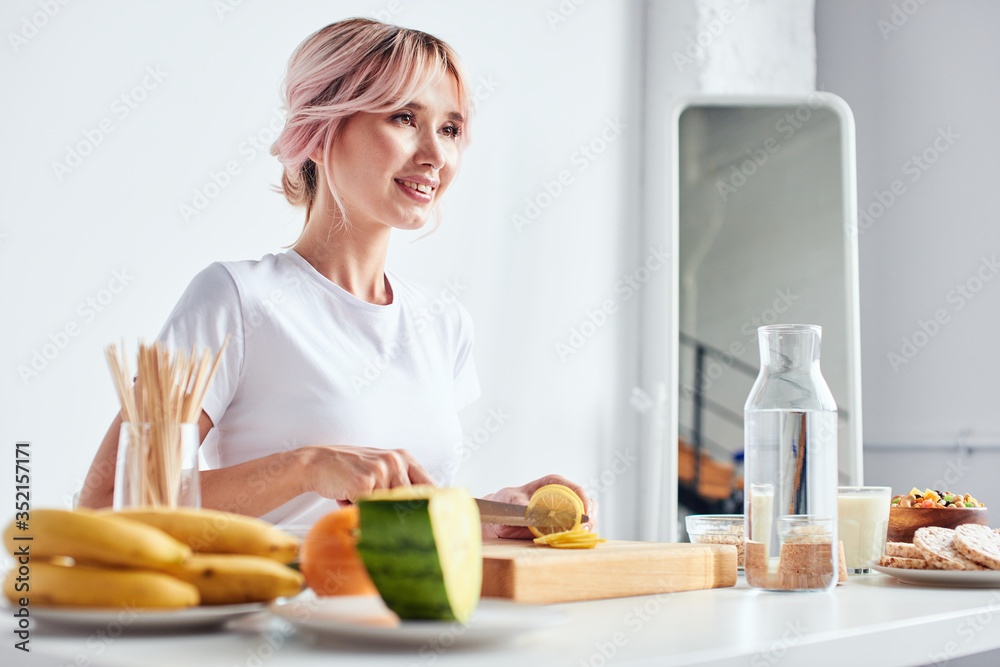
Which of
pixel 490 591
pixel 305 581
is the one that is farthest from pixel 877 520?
pixel 305 581

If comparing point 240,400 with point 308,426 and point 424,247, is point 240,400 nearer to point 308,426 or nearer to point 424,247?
point 308,426

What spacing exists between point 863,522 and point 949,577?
0.13 meters

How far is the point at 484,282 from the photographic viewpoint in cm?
273

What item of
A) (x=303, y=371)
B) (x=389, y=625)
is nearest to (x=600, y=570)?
(x=389, y=625)

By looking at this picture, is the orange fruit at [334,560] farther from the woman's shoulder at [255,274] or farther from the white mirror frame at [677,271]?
the white mirror frame at [677,271]

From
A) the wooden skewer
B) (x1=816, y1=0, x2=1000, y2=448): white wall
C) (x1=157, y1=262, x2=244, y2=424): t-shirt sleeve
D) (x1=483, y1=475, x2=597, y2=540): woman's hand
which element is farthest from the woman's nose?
(x1=816, y1=0, x2=1000, y2=448): white wall

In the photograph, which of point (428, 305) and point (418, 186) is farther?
point (428, 305)

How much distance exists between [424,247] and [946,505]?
1.73 metres

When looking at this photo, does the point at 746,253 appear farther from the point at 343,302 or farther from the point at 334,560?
the point at 334,560

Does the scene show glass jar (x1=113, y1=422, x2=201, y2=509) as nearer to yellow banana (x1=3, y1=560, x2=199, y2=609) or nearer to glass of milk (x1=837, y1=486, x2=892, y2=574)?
yellow banana (x1=3, y1=560, x2=199, y2=609)

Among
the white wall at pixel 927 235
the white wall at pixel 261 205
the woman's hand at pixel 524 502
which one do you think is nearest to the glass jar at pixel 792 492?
the woman's hand at pixel 524 502

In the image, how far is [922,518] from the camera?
109 centimetres

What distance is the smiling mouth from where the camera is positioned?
54.8 inches

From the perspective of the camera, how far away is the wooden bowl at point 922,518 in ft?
3.51
